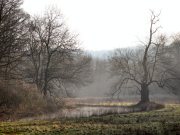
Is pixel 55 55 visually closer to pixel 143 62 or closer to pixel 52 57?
pixel 52 57

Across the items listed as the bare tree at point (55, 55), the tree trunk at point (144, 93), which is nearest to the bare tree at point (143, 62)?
the tree trunk at point (144, 93)

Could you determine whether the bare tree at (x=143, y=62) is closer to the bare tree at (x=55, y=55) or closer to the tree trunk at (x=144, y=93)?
the tree trunk at (x=144, y=93)

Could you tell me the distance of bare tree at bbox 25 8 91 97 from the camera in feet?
93.4

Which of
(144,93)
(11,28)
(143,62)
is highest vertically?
(11,28)

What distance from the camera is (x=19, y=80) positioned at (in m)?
25.0

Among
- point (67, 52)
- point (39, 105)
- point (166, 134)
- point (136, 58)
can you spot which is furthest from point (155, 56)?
point (166, 134)

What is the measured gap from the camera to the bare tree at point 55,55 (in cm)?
2847

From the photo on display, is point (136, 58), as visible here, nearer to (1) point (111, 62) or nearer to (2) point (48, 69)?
(1) point (111, 62)

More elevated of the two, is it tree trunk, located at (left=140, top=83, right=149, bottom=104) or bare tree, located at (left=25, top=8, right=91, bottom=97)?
bare tree, located at (left=25, top=8, right=91, bottom=97)

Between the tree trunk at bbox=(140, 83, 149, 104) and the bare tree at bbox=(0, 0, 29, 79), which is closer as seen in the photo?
the bare tree at bbox=(0, 0, 29, 79)

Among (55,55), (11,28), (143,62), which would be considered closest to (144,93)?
(143,62)

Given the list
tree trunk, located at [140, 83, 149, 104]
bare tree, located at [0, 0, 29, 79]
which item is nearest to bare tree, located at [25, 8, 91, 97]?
bare tree, located at [0, 0, 29, 79]

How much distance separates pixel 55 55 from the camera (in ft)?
97.3

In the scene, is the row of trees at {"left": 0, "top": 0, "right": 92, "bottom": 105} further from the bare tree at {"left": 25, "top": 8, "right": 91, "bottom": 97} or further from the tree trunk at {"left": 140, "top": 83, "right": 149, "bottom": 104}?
the tree trunk at {"left": 140, "top": 83, "right": 149, "bottom": 104}
